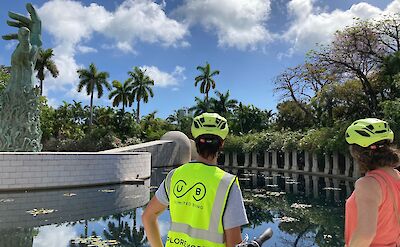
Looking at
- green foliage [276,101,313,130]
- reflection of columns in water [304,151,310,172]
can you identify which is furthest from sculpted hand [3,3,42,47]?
green foliage [276,101,313,130]

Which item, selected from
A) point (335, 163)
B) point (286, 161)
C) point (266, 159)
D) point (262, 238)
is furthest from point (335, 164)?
point (262, 238)

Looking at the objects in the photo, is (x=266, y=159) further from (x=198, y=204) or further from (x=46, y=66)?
(x=198, y=204)

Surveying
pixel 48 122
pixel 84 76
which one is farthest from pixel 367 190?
pixel 84 76

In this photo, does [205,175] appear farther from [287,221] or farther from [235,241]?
[287,221]

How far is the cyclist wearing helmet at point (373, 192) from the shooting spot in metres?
1.74

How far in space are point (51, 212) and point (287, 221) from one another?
546 cm

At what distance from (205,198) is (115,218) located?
690 centimetres

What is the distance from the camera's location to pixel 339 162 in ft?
72.7

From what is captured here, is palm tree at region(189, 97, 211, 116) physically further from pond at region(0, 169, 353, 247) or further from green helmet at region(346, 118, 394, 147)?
green helmet at region(346, 118, 394, 147)

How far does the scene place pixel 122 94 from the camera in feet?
139

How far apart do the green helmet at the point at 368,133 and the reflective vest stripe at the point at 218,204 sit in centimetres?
74

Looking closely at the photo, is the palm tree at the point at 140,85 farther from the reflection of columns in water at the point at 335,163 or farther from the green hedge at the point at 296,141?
the reflection of columns in water at the point at 335,163

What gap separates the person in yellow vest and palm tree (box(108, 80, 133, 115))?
41.0 metres

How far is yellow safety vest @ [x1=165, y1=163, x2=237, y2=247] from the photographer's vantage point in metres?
1.79
